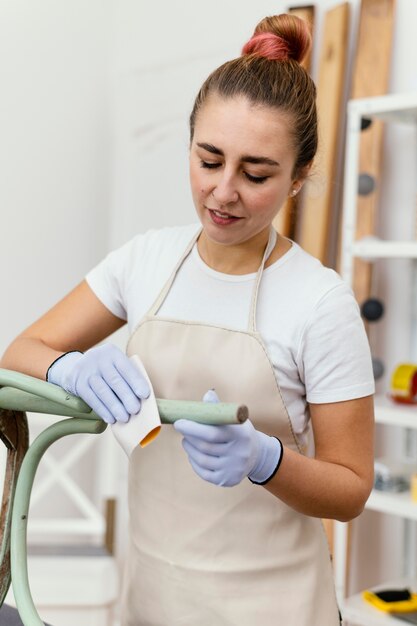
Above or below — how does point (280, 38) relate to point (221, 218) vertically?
above

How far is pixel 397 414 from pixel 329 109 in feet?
2.84

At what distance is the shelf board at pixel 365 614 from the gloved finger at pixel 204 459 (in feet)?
4.22

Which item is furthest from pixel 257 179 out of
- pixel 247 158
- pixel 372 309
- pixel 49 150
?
pixel 49 150

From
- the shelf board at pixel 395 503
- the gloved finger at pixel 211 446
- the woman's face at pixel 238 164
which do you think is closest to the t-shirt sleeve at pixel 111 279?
the woman's face at pixel 238 164

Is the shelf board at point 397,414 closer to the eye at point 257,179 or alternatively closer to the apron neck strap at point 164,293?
the apron neck strap at point 164,293

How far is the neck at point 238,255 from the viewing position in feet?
4.20

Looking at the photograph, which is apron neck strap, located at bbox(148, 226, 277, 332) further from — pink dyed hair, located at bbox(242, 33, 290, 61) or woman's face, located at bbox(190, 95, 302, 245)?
pink dyed hair, located at bbox(242, 33, 290, 61)

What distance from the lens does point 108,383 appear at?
1.07 m

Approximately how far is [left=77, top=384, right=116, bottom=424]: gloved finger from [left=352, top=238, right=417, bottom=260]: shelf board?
122 cm

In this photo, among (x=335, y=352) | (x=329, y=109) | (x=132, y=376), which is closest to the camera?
(x=132, y=376)

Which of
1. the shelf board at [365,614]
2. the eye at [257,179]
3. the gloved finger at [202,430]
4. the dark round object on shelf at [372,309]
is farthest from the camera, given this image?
the dark round object on shelf at [372,309]

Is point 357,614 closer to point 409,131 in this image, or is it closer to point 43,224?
point 409,131

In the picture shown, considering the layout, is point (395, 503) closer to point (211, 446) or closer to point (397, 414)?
point (397, 414)

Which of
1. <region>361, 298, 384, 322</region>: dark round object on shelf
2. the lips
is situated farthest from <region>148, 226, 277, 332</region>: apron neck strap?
<region>361, 298, 384, 322</region>: dark round object on shelf
